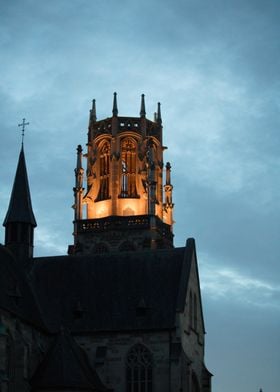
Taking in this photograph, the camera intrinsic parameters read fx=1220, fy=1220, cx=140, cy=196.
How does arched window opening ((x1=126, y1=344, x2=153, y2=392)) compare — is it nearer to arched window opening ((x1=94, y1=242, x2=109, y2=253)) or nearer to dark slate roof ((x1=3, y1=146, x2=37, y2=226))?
dark slate roof ((x1=3, y1=146, x2=37, y2=226))

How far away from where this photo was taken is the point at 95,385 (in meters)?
72.8

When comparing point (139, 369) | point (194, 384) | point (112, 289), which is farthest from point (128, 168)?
point (139, 369)

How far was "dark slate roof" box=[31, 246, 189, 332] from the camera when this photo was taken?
77.2 metres

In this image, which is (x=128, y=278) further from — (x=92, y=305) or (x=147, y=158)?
(x=147, y=158)

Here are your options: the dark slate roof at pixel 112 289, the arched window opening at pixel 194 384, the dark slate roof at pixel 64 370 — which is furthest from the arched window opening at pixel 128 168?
the dark slate roof at pixel 64 370

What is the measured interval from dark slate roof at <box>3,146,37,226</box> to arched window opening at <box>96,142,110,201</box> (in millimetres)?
25240

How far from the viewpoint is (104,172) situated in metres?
112

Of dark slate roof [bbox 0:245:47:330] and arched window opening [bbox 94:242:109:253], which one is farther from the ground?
arched window opening [bbox 94:242:109:253]

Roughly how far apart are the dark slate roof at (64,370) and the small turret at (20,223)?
10466mm

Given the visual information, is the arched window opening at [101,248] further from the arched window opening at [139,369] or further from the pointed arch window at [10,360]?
the pointed arch window at [10,360]

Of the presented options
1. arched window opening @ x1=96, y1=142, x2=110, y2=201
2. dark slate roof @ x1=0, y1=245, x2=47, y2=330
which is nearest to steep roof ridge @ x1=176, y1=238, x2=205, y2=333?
dark slate roof @ x1=0, y1=245, x2=47, y2=330

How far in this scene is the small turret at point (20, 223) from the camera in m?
82.9

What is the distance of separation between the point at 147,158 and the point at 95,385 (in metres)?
42.2

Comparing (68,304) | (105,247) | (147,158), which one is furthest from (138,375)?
(147,158)
